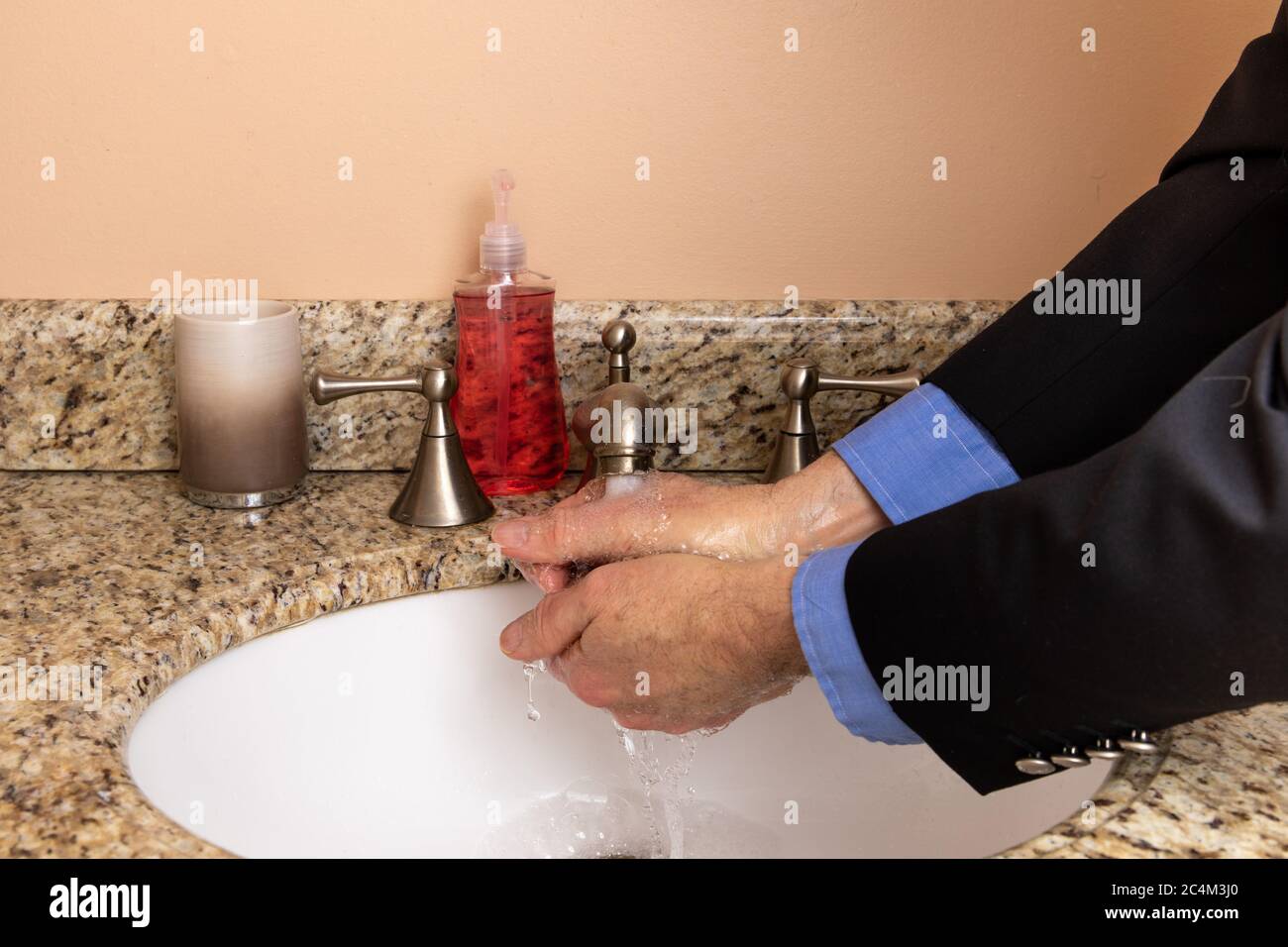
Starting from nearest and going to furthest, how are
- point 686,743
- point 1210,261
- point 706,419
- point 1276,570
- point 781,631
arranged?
point 1276,570
point 781,631
point 1210,261
point 686,743
point 706,419

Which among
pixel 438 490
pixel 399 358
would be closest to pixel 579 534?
pixel 438 490

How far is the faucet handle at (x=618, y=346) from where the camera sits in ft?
2.84

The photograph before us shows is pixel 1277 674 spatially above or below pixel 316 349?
below

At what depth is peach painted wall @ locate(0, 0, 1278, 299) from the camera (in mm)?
884

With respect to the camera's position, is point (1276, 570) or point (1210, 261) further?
point (1210, 261)

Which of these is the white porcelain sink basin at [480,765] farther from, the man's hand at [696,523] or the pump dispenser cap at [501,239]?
the pump dispenser cap at [501,239]

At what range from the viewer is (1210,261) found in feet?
2.30

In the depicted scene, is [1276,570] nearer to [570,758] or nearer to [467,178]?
[570,758]

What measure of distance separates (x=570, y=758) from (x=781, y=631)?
32 centimetres

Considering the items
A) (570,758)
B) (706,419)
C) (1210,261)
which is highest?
(1210,261)

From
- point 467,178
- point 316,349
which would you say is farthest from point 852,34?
point 316,349

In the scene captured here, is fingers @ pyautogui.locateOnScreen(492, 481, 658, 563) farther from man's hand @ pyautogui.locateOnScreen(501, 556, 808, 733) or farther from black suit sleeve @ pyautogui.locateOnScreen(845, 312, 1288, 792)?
black suit sleeve @ pyautogui.locateOnScreen(845, 312, 1288, 792)

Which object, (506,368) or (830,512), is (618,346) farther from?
(830,512)

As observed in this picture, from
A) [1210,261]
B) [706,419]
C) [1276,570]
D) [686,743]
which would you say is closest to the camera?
[1276,570]
